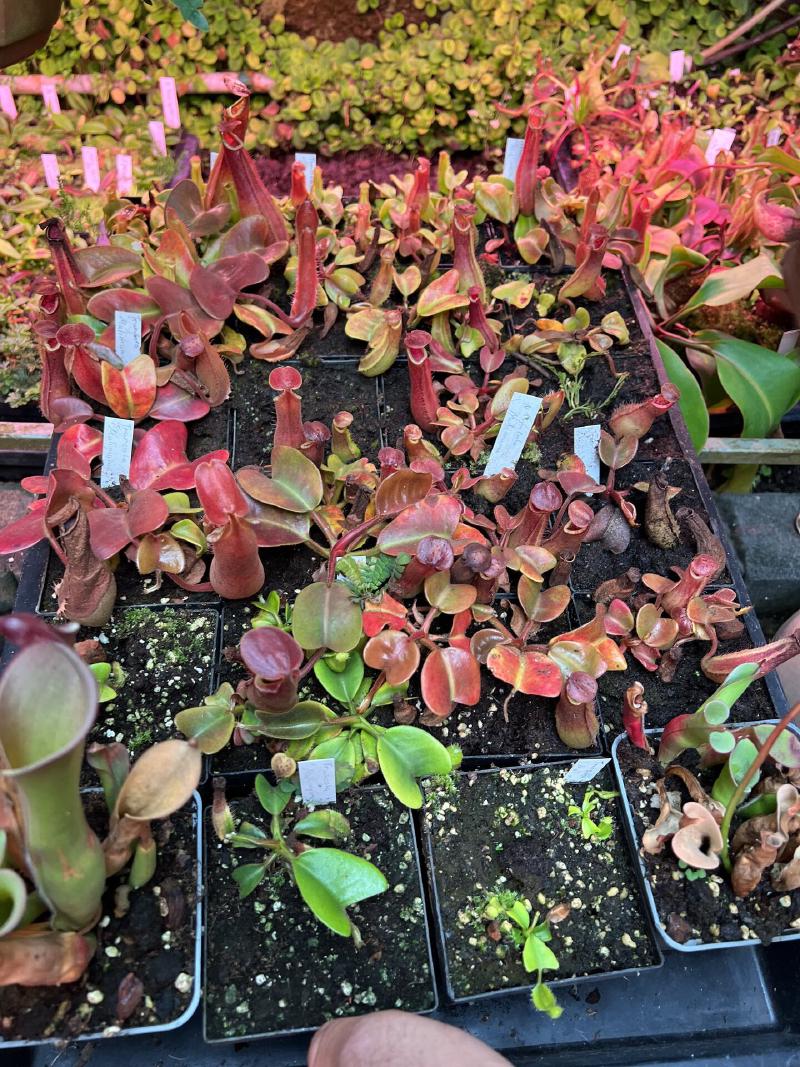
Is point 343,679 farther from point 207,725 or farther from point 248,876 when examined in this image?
point 248,876

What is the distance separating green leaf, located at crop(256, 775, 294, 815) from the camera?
1201 mm

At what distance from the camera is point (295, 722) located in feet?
4.09

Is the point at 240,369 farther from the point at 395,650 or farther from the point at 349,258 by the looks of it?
the point at 395,650

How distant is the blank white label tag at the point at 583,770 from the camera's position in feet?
4.08

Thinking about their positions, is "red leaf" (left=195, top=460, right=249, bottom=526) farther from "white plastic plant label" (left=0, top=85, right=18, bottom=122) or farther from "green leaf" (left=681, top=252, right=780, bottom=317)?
"white plastic plant label" (left=0, top=85, right=18, bottom=122)

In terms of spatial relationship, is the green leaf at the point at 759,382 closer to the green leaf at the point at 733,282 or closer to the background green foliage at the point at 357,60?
the green leaf at the point at 733,282

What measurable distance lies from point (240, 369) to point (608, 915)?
4.43 feet

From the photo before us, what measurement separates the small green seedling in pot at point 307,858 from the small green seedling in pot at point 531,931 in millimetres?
185

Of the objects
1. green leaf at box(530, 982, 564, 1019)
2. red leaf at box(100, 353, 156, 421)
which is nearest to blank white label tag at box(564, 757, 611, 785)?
green leaf at box(530, 982, 564, 1019)

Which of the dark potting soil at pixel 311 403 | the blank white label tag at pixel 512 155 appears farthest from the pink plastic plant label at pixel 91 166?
the blank white label tag at pixel 512 155

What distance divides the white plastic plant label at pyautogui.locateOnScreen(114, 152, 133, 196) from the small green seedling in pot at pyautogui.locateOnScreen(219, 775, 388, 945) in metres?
1.64

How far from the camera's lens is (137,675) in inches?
53.3


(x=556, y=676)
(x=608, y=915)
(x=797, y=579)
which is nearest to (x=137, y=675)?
(x=556, y=676)

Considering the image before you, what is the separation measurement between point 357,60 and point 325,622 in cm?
217
